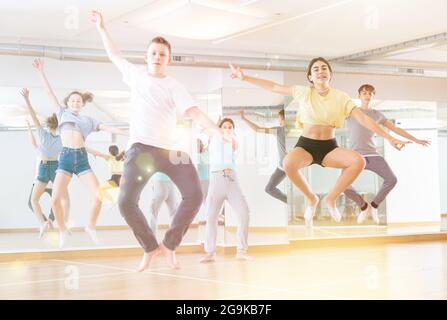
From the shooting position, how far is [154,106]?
15.9ft

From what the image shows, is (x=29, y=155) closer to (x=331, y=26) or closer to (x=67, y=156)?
(x=67, y=156)

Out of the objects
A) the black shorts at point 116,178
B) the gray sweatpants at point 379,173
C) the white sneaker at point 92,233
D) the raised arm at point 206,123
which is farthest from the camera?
the black shorts at point 116,178

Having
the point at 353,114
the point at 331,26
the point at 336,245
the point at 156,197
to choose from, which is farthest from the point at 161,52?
the point at 336,245

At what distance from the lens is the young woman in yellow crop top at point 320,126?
533cm

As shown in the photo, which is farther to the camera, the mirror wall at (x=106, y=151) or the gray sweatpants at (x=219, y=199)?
the mirror wall at (x=106, y=151)

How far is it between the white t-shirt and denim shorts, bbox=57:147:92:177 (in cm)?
259

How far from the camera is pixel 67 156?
24.6 ft

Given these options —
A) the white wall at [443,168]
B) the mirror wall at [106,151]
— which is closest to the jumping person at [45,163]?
the mirror wall at [106,151]

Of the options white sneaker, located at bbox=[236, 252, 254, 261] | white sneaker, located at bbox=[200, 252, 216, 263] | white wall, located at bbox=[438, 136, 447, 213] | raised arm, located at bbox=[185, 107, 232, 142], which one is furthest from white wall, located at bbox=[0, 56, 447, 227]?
raised arm, located at bbox=[185, 107, 232, 142]

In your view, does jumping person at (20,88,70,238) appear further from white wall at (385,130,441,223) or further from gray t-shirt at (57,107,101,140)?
white wall at (385,130,441,223)

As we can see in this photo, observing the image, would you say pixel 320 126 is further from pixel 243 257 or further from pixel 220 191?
pixel 243 257

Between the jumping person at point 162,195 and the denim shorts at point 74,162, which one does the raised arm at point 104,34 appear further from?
the jumping person at point 162,195

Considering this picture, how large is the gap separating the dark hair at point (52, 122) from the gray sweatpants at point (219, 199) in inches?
93.7
